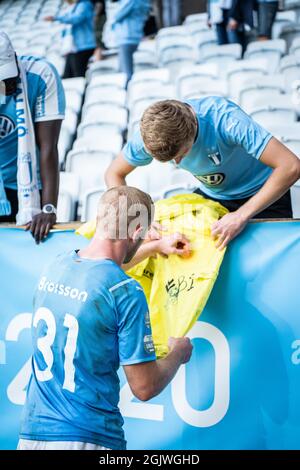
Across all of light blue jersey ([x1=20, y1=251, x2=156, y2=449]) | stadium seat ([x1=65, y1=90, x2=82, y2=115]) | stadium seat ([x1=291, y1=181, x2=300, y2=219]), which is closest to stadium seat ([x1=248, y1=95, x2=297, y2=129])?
stadium seat ([x1=291, y1=181, x2=300, y2=219])

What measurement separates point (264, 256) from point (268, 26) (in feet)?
22.1

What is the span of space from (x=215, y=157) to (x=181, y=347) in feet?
2.96

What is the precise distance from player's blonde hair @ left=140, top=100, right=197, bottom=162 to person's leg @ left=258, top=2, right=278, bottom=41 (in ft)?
21.8

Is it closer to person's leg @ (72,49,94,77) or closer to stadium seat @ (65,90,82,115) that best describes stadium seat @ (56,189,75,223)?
stadium seat @ (65,90,82,115)

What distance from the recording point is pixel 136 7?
847 cm

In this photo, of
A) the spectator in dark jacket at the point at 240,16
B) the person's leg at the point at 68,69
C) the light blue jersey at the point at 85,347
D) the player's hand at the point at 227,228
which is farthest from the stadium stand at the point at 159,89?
the light blue jersey at the point at 85,347

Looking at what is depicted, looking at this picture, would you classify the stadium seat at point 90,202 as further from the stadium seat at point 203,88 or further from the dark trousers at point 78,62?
the dark trousers at point 78,62

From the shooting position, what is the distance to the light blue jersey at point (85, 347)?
203 centimetres

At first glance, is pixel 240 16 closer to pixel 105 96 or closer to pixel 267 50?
pixel 267 50

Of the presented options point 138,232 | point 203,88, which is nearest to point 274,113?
point 203,88

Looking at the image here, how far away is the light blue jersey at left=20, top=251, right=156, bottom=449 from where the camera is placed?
2.03m
